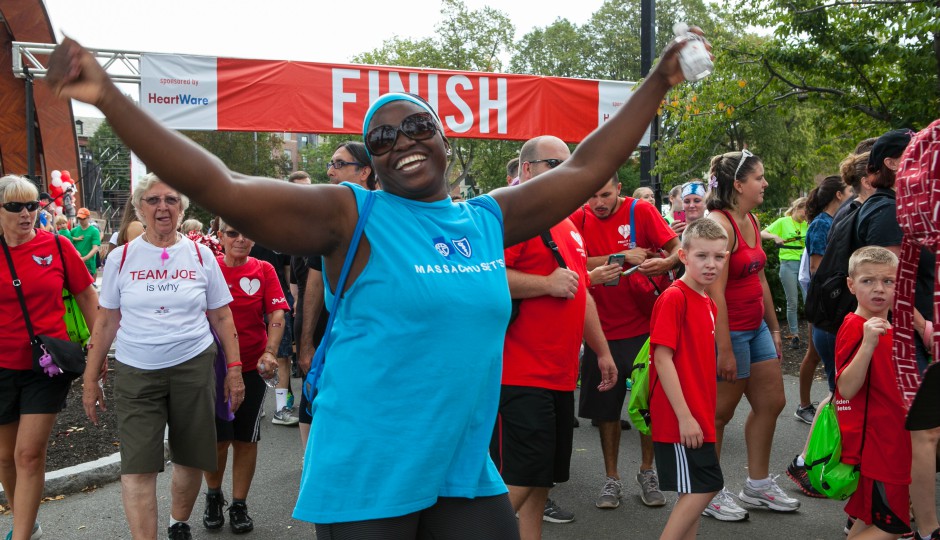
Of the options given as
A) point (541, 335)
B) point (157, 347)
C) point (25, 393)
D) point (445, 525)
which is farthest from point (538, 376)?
point (25, 393)

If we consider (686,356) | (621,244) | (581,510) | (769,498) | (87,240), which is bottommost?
(581,510)

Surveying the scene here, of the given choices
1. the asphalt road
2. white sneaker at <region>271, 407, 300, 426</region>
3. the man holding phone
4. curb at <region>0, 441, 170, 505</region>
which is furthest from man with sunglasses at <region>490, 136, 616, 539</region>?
white sneaker at <region>271, 407, 300, 426</region>

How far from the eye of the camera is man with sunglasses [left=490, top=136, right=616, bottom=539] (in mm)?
4004

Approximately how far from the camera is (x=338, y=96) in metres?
12.5

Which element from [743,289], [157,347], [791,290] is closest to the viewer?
[157,347]

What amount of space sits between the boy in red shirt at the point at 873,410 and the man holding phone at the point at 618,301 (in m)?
1.54

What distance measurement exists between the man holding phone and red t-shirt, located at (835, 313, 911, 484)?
65.3 inches

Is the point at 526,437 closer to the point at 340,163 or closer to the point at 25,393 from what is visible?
the point at 340,163

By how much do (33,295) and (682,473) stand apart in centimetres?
367

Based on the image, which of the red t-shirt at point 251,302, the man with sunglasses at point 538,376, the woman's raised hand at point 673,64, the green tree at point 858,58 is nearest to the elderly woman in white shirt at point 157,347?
the red t-shirt at point 251,302

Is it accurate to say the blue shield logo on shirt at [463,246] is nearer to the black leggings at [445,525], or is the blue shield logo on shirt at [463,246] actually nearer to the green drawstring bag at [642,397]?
the black leggings at [445,525]

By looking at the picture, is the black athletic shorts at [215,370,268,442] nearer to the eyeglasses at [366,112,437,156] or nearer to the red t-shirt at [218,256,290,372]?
the red t-shirt at [218,256,290,372]

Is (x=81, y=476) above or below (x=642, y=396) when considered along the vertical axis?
below

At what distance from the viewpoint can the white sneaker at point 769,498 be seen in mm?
5227
